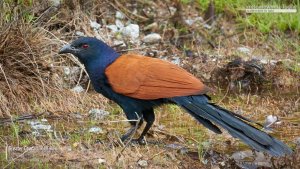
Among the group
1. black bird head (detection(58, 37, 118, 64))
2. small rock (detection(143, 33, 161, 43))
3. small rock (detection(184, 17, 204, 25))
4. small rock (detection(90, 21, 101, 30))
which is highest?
black bird head (detection(58, 37, 118, 64))

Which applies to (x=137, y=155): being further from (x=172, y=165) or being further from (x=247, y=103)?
(x=247, y=103)

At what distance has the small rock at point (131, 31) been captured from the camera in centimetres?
827

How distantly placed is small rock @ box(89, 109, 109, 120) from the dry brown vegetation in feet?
0.26

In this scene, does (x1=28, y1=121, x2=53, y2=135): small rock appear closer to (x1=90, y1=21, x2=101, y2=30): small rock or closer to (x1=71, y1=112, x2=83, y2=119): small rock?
(x1=71, y1=112, x2=83, y2=119): small rock

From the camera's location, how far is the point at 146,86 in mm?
5062

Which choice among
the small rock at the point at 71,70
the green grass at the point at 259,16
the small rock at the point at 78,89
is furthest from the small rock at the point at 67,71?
the green grass at the point at 259,16

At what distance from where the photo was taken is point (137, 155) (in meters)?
4.81

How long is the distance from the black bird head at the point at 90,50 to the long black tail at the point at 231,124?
65cm

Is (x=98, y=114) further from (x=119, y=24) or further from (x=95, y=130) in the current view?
(x=119, y=24)

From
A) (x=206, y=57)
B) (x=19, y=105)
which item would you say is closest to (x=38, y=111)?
(x=19, y=105)

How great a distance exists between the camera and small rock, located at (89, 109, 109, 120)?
6060mm

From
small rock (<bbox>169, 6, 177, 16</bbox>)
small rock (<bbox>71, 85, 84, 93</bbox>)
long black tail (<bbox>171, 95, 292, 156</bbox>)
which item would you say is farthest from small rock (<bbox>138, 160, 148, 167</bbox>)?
small rock (<bbox>169, 6, 177, 16</bbox>)

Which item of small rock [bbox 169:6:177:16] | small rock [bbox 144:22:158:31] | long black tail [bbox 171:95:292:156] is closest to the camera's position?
long black tail [bbox 171:95:292:156]

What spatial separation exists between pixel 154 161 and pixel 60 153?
604mm
